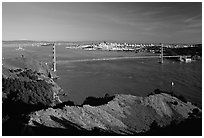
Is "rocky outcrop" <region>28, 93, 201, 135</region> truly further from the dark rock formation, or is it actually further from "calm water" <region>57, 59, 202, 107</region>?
"calm water" <region>57, 59, 202, 107</region>

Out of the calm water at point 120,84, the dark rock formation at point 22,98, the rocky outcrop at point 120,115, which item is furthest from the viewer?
the calm water at point 120,84

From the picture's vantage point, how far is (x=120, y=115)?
13.2 feet

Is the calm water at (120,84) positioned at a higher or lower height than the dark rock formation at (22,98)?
lower

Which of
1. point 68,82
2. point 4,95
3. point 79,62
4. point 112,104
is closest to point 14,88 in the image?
point 4,95

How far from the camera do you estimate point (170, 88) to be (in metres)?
7.97

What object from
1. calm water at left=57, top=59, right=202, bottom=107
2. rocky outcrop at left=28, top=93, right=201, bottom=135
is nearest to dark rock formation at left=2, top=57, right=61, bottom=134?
rocky outcrop at left=28, top=93, right=201, bottom=135

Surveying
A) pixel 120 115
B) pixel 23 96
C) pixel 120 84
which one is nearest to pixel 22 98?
pixel 23 96

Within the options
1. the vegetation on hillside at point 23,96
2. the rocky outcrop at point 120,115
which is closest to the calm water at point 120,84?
the vegetation on hillside at point 23,96

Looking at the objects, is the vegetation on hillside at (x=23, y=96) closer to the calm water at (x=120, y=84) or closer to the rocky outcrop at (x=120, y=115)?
the calm water at (x=120, y=84)

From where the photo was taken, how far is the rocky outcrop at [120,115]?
334 cm

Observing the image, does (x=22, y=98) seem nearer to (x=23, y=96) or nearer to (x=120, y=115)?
(x=23, y=96)

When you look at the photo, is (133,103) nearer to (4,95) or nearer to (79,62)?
(4,95)

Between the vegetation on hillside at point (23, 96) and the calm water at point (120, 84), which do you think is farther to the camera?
the calm water at point (120, 84)

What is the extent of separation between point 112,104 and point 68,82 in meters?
5.02
